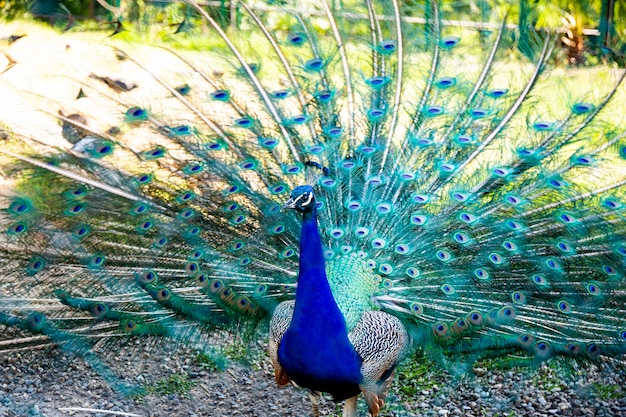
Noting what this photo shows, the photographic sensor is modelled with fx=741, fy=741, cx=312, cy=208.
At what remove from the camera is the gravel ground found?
11.1 feet

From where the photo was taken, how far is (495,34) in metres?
2.96

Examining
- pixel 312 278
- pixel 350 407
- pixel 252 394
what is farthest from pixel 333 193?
pixel 252 394

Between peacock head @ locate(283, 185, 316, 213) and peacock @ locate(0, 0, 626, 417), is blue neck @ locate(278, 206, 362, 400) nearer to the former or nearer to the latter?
peacock @ locate(0, 0, 626, 417)

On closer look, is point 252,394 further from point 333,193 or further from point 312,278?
point 312,278

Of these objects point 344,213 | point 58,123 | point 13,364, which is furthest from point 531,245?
point 13,364

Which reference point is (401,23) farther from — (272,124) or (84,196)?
(84,196)

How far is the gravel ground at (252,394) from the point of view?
339cm

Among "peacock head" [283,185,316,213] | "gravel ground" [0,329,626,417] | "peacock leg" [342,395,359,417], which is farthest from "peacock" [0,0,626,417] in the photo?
"gravel ground" [0,329,626,417]

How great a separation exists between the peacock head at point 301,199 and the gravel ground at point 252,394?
129 cm

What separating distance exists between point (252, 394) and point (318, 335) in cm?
126

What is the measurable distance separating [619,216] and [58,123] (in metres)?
2.17

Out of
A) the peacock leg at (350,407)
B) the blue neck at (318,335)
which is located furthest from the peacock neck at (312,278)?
the peacock leg at (350,407)

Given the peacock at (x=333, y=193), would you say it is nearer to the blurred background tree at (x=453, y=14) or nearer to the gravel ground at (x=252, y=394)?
the blurred background tree at (x=453, y=14)

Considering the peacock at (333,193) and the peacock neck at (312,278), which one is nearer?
the peacock neck at (312,278)
